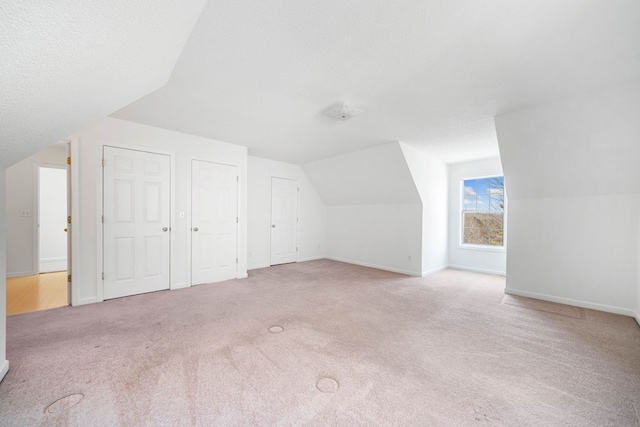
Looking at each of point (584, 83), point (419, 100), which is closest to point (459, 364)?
point (419, 100)

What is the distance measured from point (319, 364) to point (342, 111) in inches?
99.9

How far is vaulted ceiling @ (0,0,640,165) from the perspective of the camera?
1.07m

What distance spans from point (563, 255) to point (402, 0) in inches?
154

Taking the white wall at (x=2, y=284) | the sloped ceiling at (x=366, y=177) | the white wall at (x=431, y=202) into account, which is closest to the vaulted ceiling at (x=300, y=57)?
the white wall at (x=2, y=284)

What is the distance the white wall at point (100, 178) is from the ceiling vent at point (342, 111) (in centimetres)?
221

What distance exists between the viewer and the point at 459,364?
193 cm

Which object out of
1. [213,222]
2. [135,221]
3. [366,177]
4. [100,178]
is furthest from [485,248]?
[100,178]

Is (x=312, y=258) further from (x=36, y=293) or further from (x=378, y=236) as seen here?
(x=36, y=293)

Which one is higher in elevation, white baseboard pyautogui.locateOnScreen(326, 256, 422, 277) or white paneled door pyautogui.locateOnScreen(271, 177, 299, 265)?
white paneled door pyautogui.locateOnScreen(271, 177, 299, 265)

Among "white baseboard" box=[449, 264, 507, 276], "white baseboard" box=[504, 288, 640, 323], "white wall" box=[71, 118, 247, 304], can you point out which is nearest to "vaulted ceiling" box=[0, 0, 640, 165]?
"white wall" box=[71, 118, 247, 304]

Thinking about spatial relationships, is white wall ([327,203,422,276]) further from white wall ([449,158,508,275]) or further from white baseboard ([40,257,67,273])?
white baseboard ([40,257,67,273])

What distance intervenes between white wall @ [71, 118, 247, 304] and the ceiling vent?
2207 mm

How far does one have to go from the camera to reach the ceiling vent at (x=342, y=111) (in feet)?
9.01

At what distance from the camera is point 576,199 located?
130 inches
